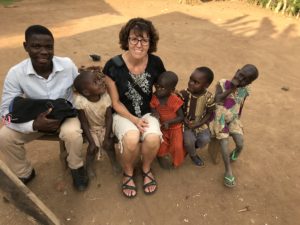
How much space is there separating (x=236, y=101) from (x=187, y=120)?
0.55 meters

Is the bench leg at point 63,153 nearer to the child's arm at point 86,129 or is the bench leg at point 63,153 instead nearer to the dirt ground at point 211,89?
the dirt ground at point 211,89

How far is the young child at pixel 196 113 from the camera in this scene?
10.3ft

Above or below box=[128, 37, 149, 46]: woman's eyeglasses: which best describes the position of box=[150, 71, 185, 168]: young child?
below

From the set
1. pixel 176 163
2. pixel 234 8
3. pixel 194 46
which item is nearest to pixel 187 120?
pixel 176 163

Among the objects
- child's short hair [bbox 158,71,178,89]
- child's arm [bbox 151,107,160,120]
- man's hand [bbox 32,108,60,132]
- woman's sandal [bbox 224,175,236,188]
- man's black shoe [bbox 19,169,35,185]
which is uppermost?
child's short hair [bbox 158,71,178,89]

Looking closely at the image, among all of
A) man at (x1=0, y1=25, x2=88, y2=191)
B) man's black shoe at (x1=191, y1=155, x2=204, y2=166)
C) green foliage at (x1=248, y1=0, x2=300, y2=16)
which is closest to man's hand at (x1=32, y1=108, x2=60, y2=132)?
man at (x1=0, y1=25, x2=88, y2=191)

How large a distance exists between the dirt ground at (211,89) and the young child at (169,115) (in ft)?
1.01

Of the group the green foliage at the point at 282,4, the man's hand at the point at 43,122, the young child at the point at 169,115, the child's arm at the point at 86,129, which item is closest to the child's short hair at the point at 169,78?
the young child at the point at 169,115

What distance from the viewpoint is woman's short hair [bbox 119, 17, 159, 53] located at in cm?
290

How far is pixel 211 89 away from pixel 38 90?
10.5 ft

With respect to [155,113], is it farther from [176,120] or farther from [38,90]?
[38,90]

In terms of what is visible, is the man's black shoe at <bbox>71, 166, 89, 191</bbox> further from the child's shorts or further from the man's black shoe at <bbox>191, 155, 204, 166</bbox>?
the man's black shoe at <bbox>191, 155, 204, 166</bbox>

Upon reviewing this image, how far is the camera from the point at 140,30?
288 cm

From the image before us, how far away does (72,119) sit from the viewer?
9.52 ft
